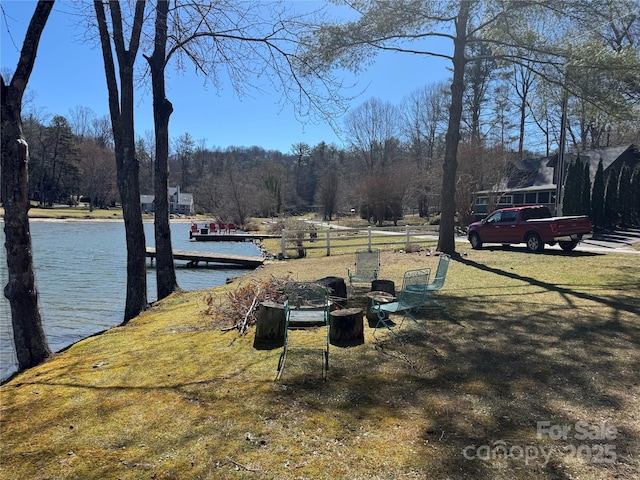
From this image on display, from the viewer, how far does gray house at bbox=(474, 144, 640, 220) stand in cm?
3019

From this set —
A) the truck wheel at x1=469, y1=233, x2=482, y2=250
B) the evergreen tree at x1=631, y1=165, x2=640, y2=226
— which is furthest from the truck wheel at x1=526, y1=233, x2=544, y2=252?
the evergreen tree at x1=631, y1=165, x2=640, y2=226

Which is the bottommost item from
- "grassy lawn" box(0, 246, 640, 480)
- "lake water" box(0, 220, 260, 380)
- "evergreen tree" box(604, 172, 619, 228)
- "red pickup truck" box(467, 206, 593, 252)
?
"lake water" box(0, 220, 260, 380)

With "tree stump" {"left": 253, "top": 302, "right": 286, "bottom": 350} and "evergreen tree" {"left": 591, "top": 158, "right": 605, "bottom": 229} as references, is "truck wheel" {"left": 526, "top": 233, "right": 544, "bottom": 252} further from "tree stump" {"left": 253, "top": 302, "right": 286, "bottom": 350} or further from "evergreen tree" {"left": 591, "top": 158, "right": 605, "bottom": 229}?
"tree stump" {"left": 253, "top": 302, "right": 286, "bottom": 350}

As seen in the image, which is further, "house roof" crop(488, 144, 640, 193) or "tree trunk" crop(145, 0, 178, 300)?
"house roof" crop(488, 144, 640, 193)

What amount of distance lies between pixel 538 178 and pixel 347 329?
112 feet

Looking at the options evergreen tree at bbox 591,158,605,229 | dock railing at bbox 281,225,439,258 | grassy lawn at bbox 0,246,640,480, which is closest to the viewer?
grassy lawn at bbox 0,246,640,480

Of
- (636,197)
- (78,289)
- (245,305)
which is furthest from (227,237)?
(636,197)

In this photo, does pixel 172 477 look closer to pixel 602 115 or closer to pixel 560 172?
pixel 602 115

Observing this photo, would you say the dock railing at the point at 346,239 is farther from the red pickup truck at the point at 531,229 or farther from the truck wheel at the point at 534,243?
the truck wheel at the point at 534,243

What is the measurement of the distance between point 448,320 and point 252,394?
368 cm

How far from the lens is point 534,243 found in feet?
51.5

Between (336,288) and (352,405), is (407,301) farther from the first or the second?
(352,405)

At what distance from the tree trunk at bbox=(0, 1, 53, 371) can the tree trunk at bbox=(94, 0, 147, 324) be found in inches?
Answer: 109

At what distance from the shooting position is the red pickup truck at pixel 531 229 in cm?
1478
